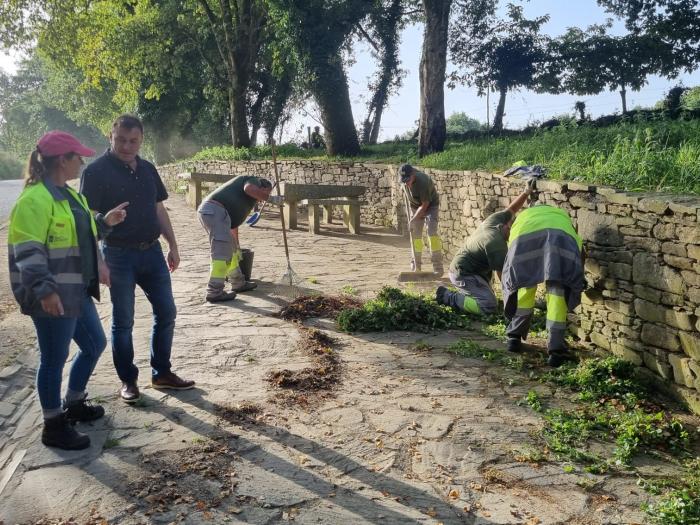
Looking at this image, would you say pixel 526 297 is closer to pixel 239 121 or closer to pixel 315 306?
pixel 315 306

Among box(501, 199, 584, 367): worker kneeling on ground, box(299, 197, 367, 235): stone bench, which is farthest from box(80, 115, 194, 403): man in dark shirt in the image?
box(299, 197, 367, 235): stone bench

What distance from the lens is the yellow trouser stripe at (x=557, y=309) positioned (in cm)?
604

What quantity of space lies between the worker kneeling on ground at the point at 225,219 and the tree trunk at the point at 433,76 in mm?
8194

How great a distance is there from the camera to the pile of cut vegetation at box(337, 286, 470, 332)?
23.8 feet

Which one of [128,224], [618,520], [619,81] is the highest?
[619,81]

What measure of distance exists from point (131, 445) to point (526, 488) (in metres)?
2.52

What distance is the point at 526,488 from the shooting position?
386cm

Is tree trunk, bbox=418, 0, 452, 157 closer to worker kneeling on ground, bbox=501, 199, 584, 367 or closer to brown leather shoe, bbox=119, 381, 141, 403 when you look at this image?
worker kneeling on ground, bbox=501, 199, 584, 367

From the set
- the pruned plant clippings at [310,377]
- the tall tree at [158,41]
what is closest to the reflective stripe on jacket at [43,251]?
the pruned plant clippings at [310,377]

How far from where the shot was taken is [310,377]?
562cm

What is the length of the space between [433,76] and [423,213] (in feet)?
21.0

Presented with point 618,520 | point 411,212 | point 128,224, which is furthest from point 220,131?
point 618,520

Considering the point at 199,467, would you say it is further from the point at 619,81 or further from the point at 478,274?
the point at 619,81

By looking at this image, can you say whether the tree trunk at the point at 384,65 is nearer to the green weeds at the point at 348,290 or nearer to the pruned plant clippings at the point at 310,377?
the green weeds at the point at 348,290
